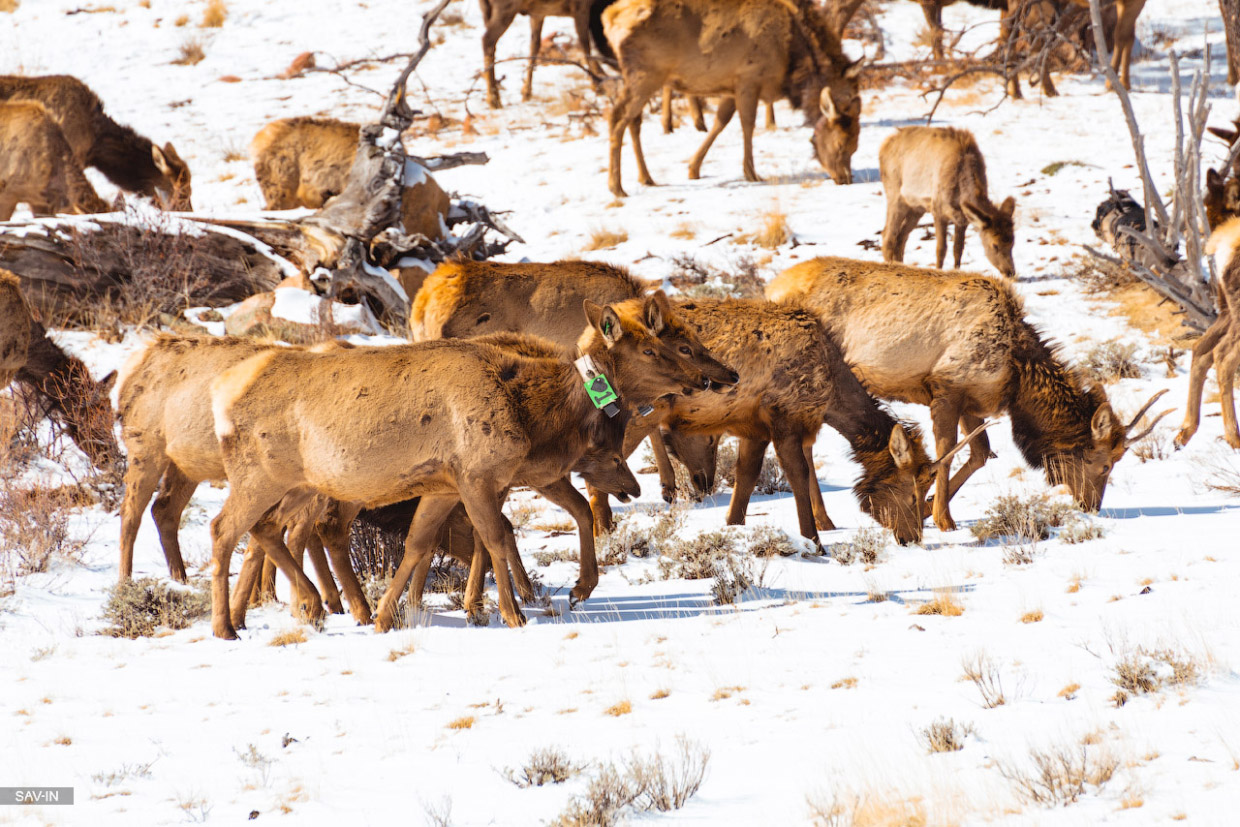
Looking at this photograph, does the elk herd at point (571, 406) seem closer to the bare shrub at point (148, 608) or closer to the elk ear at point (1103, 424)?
the elk ear at point (1103, 424)

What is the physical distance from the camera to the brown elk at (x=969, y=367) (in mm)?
9367

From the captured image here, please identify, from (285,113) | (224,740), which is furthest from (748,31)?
(224,740)

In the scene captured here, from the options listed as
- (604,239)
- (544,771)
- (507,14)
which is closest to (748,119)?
(604,239)

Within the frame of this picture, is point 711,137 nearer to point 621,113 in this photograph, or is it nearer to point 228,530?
point 621,113

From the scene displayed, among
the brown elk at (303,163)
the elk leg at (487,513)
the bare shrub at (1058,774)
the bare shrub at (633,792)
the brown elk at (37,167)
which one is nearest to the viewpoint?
the bare shrub at (1058,774)

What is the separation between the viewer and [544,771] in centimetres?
481

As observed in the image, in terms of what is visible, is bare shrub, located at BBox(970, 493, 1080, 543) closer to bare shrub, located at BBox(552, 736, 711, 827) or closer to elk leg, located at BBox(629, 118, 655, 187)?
bare shrub, located at BBox(552, 736, 711, 827)

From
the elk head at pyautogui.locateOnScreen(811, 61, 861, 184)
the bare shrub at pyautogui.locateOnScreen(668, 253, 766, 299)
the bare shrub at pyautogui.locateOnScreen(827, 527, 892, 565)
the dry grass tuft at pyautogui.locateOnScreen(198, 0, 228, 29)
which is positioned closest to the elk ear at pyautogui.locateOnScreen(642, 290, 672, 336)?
the bare shrub at pyautogui.locateOnScreen(827, 527, 892, 565)

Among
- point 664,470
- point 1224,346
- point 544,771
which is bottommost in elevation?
point 664,470

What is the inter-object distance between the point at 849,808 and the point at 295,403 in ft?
13.3

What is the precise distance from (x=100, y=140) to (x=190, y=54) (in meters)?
10.2

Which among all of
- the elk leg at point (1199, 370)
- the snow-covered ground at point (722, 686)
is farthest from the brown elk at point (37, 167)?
the elk leg at point (1199, 370)

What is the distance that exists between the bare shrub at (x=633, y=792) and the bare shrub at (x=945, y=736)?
88 centimetres

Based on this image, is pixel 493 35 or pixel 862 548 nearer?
pixel 862 548
